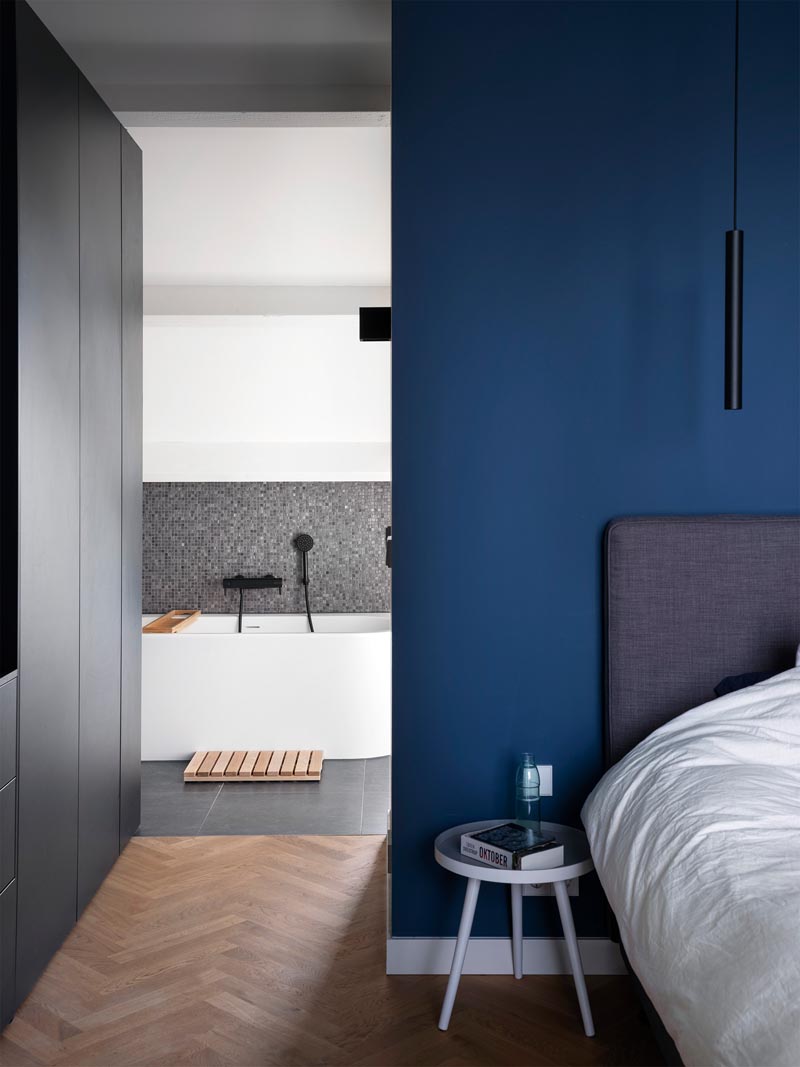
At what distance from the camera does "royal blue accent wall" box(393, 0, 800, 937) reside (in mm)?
2484

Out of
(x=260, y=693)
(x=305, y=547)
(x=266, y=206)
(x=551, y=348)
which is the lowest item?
(x=260, y=693)

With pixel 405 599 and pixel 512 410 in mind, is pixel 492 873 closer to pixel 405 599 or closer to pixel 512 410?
pixel 405 599

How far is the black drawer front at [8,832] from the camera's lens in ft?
7.22

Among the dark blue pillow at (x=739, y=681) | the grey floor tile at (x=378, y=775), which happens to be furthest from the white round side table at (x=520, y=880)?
the grey floor tile at (x=378, y=775)

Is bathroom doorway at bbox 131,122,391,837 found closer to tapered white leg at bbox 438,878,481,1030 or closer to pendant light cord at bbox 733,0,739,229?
tapered white leg at bbox 438,878,481,1030

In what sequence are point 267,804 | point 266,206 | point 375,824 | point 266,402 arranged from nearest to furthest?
point 375,824 < point 267,804 < point 266,206 < point 266,402

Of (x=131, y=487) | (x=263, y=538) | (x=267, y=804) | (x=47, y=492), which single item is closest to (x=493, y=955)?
(x=267, y=804)

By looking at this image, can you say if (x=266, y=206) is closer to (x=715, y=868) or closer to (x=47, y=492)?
(x=47, y=492)

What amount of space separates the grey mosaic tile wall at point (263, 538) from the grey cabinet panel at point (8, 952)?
12.5 ft

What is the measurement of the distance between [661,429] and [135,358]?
2027 millimetres

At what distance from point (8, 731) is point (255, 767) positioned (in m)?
2.13

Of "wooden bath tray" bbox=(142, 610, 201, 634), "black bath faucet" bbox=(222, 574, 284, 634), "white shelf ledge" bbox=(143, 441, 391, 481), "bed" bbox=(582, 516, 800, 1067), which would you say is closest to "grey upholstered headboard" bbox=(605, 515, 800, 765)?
"bed" bbox=(582, 516, 800, 1067)

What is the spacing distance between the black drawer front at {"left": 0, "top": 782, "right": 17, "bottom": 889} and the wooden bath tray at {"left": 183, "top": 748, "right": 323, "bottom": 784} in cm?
195

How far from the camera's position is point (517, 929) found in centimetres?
244
